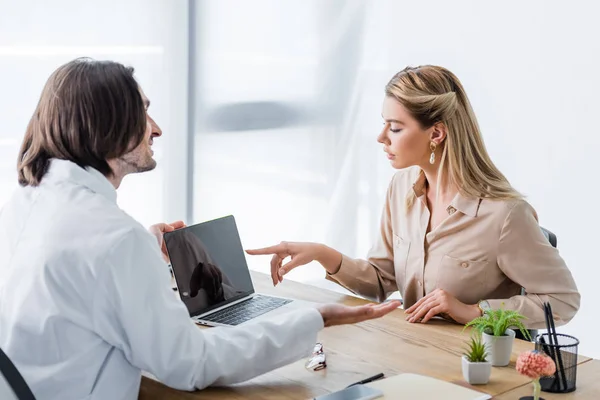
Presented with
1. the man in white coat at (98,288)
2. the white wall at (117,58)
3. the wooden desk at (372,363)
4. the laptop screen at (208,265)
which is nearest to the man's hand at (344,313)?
the man in white coat at (98,288)

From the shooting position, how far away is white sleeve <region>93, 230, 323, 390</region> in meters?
1.55

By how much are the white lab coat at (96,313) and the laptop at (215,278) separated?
0.46m

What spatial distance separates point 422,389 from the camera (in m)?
1.67

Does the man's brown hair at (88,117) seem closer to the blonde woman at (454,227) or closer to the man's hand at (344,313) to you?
the man's hand at (344,313)

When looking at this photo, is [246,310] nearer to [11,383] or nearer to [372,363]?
[372,363]

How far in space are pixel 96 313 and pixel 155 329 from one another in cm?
11

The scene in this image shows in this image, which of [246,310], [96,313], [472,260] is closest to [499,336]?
[472,260]

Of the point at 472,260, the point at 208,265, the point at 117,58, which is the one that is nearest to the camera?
the point at 208,265

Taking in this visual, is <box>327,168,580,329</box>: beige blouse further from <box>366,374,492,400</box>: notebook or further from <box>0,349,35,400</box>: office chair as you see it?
<box>0,349,35,400</box>: office chair

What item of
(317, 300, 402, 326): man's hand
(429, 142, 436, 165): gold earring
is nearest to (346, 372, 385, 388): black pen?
(317, 300, 402, 326): man's hand

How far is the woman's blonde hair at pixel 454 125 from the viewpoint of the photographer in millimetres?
2355

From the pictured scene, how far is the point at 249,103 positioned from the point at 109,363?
2.96 metres

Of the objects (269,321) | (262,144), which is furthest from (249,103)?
(269,321)

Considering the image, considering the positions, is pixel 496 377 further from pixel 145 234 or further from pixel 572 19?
pixel 572 19
